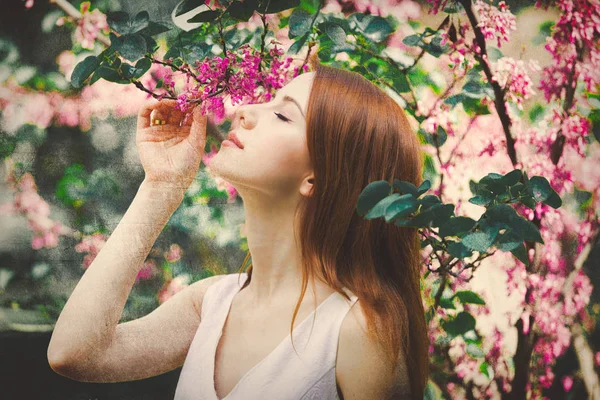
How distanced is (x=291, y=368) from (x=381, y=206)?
34cm

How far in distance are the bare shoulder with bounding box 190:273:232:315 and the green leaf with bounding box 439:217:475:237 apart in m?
0.49

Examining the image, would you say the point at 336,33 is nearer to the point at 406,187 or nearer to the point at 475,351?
the point at 406,187

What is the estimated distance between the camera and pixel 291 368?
1.04 meters

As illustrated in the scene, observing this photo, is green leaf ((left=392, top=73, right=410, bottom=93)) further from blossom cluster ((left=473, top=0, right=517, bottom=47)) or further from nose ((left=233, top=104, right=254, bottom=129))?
nose ((left=233, top=104, right=254, bottom=129))

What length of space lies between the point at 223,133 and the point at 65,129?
1.06ft

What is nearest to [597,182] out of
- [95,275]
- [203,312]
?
[203,312]

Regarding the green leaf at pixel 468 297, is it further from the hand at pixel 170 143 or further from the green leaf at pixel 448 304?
the hand at pixel 170 143

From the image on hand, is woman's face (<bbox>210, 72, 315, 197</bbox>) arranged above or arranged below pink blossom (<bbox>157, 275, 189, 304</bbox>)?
above

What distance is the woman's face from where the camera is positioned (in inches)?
41.7

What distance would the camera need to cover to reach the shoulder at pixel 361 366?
101 cm

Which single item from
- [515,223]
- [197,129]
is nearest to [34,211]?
[197,129]

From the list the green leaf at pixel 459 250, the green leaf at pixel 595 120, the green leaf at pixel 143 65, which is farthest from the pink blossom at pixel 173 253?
the green leaf at pixel 595 120

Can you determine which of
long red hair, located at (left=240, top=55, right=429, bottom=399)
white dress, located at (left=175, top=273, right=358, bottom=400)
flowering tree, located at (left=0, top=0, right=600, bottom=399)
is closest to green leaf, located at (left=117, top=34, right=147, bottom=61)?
flowering tree, located at (left=0, top=0, right=600, bottom=399)

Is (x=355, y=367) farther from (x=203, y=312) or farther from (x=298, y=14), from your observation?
(x=298, y=14)
